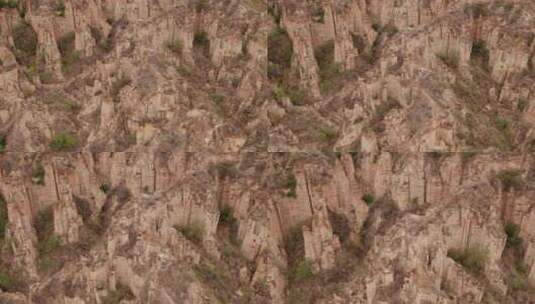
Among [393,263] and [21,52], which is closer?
[393,263]

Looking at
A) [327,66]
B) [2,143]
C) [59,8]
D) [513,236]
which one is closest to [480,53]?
[327,66]

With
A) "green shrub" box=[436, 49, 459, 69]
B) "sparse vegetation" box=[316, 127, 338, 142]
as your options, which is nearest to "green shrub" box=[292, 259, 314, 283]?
"sparse vegetation" box=[316, 127, 338, 142]

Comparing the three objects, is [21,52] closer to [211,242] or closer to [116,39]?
[116,39]

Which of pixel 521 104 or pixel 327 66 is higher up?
pixel 327 66

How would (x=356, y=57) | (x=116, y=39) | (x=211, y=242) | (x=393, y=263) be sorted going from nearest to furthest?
(x=393, y=263)
(x=211, y=242)
(x=356, y=57)
(x=116, y=39)

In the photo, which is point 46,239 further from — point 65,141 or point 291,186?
point 291,186

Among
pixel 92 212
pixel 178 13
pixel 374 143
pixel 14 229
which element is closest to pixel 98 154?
pixel 92 212
